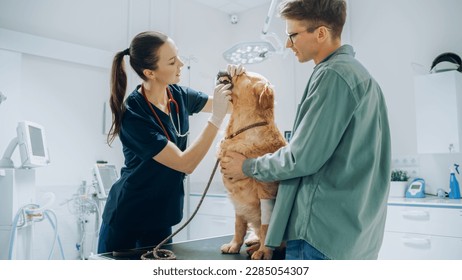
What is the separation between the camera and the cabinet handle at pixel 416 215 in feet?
7.66

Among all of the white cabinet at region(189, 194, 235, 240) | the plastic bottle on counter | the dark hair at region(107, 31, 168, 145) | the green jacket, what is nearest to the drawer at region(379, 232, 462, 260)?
the plastic bottle on counter

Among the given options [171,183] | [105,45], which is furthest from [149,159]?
[105,45]

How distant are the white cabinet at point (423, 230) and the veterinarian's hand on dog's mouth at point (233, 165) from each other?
180 centimetres

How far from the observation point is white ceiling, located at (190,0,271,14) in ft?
13.3

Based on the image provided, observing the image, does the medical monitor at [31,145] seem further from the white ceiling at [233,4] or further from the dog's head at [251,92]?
the white ceiling at [233,4]

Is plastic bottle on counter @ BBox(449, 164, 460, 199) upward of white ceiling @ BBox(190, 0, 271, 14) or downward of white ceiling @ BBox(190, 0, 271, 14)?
downward

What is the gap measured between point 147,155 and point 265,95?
46cm

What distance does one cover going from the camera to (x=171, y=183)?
1380 mm

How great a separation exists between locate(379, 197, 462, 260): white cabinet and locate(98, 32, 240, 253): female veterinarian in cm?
169

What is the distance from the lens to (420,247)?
2334 millimetres

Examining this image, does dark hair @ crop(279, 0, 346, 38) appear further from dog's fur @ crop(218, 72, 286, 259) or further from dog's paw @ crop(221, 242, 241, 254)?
dog's paw @ crop(221, 242, 241, 254)

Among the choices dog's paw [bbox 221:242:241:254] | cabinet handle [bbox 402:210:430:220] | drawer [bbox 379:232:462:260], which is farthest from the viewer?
cabinet handle [bbox 402:210:430:220]

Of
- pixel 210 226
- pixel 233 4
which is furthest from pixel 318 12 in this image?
pixel 233 4
